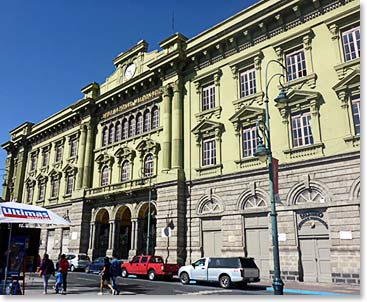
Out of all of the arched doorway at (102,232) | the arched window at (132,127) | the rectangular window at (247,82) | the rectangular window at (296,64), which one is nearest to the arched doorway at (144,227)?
the arched doorway at (102,232)

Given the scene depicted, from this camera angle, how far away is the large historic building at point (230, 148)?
19734mm

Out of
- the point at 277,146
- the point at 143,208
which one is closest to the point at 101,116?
the point at 143,208

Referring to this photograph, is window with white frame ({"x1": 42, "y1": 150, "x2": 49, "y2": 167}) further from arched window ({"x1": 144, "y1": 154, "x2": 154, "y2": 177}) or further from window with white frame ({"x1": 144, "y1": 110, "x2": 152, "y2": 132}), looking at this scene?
arched window ({"x1": 144, "y1": 154, "x2": 154, "y2": 177})

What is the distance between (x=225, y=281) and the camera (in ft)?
61.3

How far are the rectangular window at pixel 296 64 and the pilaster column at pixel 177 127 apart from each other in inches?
368

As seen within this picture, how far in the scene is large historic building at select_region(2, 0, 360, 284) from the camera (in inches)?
777

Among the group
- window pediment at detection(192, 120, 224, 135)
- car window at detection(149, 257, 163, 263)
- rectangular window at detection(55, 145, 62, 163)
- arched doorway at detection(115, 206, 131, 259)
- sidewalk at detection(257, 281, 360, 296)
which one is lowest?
sidewalk at detection(257, 281, 360, 296)

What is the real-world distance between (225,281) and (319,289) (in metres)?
4.61

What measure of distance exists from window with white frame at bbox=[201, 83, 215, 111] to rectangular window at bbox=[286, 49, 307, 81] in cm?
628

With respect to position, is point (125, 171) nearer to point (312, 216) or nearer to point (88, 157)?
point (88, 157)

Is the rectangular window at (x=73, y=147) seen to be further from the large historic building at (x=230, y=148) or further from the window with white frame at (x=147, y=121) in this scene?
the window with white frame at (x=147, y=121)

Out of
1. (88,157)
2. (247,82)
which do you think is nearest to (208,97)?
(247,82)

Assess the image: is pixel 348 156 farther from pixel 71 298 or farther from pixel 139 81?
Answer: pixel 139 81

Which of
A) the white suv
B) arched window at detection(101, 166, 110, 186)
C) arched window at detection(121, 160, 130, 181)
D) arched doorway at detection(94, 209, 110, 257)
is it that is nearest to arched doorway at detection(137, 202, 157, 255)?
arched window at detection(121, 160, 130, 181)
